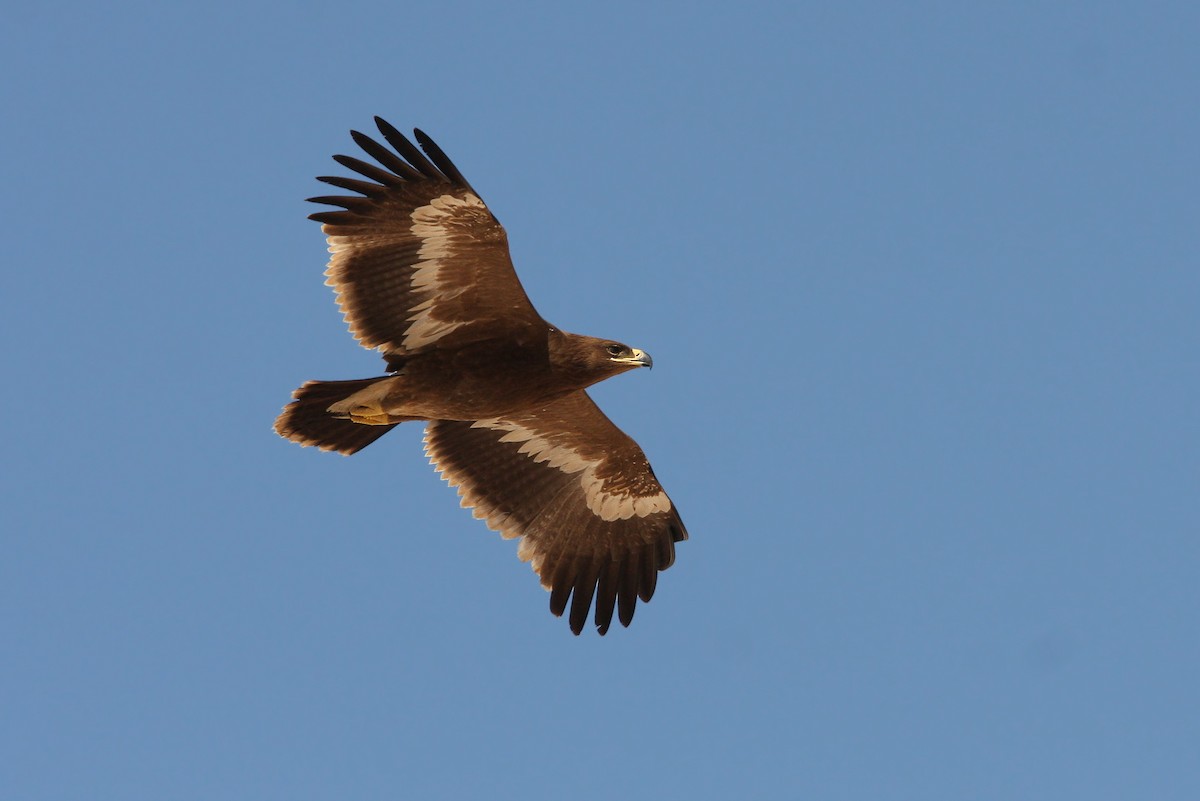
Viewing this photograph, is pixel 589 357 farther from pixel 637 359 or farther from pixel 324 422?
pixel 324 422

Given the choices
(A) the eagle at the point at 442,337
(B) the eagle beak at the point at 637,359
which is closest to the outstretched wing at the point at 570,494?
(A) the eagle at the point at 442,337

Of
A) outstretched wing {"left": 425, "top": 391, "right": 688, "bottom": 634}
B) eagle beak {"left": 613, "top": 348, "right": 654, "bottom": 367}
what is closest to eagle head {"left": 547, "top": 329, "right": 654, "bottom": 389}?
eagle beak {"left": 613, "top": 348, "right": 654, "bottom": 367}

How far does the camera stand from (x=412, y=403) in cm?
1281

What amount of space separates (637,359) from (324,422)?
8.61 ft

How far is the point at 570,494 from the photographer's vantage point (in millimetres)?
14422

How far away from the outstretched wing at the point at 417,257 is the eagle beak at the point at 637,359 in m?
0.76

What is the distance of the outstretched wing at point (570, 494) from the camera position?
13.9 metres

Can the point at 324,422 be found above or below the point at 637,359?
below

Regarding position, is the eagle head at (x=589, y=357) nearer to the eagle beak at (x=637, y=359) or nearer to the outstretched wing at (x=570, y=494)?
the eagle beak at (x=637, y=359)

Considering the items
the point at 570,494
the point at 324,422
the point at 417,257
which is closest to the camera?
the point at 417,257

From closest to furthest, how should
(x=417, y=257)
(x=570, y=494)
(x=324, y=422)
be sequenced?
(x=417, y=257) → (x=324, y=422) → (x=570, y=494)

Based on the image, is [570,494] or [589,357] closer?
[589,357]

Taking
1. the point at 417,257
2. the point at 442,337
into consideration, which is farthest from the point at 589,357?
the point at 417,257

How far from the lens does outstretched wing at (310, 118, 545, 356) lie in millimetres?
12297
